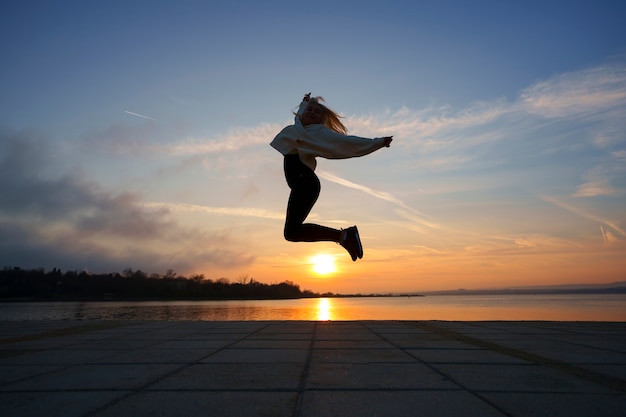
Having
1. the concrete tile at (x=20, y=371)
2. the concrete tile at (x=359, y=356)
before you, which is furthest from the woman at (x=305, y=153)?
the concrete tile at (x=20, y=371)

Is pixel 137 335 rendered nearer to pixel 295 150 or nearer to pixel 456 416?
pixel 295 150

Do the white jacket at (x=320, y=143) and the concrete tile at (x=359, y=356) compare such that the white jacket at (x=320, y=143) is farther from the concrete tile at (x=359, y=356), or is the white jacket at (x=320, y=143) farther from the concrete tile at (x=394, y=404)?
the concrete tile at (x=394, y=404)

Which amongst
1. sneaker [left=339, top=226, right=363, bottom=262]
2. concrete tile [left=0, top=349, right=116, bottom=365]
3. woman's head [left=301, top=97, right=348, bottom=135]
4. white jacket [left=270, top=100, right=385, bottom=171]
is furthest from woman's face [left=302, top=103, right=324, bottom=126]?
concrete tile [left=0, top=349, right=116, bottom=365]

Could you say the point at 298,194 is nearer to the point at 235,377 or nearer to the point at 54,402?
the point at 235,377

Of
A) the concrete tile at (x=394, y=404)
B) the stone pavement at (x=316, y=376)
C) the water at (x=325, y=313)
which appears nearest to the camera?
the concrete tile at (x=394, y=404)

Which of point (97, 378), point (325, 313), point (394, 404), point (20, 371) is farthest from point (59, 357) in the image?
point (325, 313)

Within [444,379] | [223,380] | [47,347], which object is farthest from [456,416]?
[47,347]

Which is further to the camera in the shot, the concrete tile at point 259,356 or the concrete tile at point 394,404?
the concrete tile at point 259,356

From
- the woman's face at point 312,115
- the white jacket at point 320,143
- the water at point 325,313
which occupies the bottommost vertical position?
the water at point 325,313

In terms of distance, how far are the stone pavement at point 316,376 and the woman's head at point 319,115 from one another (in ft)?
8.61

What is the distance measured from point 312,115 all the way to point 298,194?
109 centimetres

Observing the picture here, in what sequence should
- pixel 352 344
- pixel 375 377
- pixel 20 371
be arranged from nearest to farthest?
pixel 375 377 < pixel 20 371 < pixel 352 344

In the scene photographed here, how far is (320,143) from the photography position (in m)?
4.91

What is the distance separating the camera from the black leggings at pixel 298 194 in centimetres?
488
